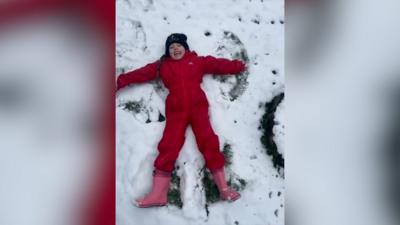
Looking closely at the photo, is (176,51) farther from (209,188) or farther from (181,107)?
(209,188)

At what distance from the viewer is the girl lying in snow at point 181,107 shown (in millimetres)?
2092

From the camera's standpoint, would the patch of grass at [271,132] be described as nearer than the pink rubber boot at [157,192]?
No

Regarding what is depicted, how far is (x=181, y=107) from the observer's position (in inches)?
83.1

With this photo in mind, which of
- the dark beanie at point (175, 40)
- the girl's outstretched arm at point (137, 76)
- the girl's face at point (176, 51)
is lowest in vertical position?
the girl's outstretched arm at point (137, 76)

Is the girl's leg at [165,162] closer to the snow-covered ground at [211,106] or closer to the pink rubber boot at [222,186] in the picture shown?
the snow-covered ground at [211,106]

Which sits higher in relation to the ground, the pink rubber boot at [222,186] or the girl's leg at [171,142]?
the girl's leg at [171,142]

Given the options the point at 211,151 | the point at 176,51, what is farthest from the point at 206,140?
the point at 176,51

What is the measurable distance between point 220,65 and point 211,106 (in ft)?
0.65

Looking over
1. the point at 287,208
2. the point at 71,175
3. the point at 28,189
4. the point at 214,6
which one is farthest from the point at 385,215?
the point at 28,189

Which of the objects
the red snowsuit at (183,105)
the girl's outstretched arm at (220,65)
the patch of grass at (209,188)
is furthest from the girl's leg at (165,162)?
the girl's outstretched arm at (220,65)

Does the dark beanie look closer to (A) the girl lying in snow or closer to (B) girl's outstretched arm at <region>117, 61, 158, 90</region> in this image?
(A) the girl lying in snow

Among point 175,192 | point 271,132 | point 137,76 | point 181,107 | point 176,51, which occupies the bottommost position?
point 175,192

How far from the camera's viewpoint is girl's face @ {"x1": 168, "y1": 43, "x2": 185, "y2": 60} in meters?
2.16

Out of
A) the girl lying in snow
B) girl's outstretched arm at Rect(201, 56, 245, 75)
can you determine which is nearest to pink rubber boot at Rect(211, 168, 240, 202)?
the girl lying in snow
